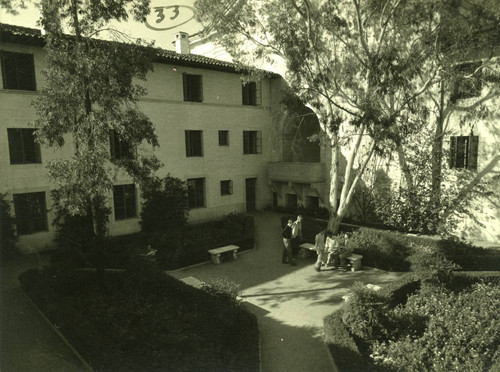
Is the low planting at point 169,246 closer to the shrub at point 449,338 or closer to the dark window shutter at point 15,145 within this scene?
the dark window shutter at point 15,145

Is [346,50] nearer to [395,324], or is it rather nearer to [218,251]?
[218,251]

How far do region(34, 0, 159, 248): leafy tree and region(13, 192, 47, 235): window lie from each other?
750cm

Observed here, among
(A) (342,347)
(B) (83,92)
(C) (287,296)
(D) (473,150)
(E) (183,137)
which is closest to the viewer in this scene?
(A) (342,347)

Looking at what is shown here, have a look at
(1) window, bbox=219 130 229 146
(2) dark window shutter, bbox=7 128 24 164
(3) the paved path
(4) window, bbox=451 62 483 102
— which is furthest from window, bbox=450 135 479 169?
(2) dark window shutter, bbox=7 128 24 164

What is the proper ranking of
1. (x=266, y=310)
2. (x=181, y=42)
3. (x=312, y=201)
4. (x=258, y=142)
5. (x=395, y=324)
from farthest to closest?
(x=258, y=142), (x=312, y=201), (x=181, y=42), (x=266, y=310), (x=395, y=324)

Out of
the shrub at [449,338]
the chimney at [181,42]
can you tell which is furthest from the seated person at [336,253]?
the chimney at [181,42]

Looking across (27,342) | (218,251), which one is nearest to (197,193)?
(218,251)

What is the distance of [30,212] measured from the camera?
16922mm

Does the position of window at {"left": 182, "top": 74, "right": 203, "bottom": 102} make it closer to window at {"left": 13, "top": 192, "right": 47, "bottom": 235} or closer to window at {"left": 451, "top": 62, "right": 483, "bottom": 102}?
window at {"left": 13, "top": 192, "right": 47, "bottom": 235}

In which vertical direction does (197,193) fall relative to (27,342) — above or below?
above

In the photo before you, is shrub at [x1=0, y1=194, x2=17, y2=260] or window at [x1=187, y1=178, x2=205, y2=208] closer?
shrub at [x1=0, y1=194, x2=17, y2=260]

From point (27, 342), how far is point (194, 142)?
51.8 ft

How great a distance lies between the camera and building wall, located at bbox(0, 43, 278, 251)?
16281mm

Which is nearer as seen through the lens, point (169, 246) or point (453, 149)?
point (169, 246)
